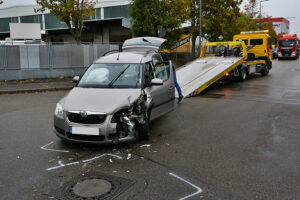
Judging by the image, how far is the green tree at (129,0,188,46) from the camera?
20031mm

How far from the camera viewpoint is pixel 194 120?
26.5 ft

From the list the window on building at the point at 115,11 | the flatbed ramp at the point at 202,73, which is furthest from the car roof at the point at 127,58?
the window on building at the point at 115,11

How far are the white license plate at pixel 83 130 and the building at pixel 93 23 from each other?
83.0ft

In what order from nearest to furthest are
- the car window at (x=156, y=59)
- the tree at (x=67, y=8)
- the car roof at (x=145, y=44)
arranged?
1. the car window at (x=156, y=59)
2. the car roof at (x=145, y=44)
3. the tree at (x=67, y=8)

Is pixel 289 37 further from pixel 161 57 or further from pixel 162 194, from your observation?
pixel 162 194

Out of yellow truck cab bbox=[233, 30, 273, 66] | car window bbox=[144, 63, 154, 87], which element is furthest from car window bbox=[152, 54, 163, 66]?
yellow truck cab bbox=[233, 30, 273, 66]

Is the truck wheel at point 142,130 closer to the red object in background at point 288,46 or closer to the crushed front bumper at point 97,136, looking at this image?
the crushed front bumper at point 97,136

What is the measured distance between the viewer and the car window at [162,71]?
7559mm

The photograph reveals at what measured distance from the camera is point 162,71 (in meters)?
7.79

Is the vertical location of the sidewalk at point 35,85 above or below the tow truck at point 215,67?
below

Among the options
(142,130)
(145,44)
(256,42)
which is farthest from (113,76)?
(256,42)

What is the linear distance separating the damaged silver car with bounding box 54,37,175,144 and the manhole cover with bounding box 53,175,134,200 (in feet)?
3.57

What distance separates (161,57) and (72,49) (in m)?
11.4

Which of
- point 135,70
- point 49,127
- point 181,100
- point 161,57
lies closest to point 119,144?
point 135,70
